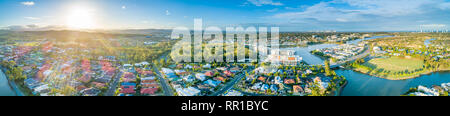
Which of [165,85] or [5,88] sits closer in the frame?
[5,88]

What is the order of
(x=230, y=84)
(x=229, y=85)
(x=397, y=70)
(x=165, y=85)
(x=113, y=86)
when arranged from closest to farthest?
(x=113, y=86) < (x=165, y=85) < (x=229, y=85) < (x=230, y=84) < (x=397, y=70)

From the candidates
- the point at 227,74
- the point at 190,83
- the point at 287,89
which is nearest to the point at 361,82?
the point at 287,89

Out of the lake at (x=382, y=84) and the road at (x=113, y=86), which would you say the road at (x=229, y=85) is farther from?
the lake at (x=382, y=84)

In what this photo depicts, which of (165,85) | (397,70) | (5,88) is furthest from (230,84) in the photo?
(397,70)

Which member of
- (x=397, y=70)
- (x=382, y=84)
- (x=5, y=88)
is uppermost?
(x=397, y=70)

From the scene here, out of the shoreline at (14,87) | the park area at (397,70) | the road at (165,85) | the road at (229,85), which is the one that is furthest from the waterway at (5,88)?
the park area at (397,70)

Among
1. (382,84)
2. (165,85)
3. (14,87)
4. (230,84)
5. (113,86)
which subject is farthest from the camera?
(382,84)

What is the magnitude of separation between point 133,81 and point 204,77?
2692 mm

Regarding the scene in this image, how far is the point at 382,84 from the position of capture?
735 cm

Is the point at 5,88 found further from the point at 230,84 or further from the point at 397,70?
the point at 397,70

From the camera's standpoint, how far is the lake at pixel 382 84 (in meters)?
6.64

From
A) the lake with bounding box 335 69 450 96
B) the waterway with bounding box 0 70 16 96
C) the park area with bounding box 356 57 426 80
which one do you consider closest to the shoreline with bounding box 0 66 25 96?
the waterway with bounding box 0 70 16 96

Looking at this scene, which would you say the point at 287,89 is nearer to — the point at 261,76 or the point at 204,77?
the point at 261,76

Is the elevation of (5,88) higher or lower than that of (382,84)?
higher
